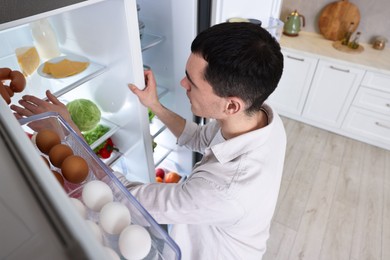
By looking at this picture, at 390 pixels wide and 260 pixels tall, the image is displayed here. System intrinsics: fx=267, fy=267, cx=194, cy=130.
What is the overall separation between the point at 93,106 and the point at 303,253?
1.61m

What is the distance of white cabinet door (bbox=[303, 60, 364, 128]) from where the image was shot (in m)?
2.32

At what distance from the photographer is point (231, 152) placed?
870 mm

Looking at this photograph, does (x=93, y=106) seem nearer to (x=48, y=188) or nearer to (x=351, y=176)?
(x=48, y=188)

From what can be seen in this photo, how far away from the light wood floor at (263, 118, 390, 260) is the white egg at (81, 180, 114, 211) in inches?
59.8

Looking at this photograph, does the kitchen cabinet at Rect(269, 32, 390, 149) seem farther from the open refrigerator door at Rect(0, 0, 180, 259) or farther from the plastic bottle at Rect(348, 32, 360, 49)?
the open refrigerator door at Rect(0, 0, 180, 259)

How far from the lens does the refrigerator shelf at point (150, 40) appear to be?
119 cm

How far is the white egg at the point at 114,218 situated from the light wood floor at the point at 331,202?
4.95 feet

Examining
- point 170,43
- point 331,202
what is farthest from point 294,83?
point 170,43

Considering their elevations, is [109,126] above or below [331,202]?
above

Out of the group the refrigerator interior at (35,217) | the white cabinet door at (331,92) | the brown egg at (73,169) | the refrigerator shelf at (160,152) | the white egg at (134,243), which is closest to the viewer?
the refrigerator interior at (35,217)

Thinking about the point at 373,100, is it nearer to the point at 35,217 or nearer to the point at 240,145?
the point at 240,145

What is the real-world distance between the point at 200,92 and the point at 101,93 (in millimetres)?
467

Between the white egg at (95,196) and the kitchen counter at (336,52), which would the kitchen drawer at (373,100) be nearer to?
the kitchen counter at (336,52)

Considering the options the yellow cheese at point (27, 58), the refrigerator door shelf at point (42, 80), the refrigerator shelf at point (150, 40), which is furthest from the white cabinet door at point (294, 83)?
the yellow cheese at point (27, 58)
